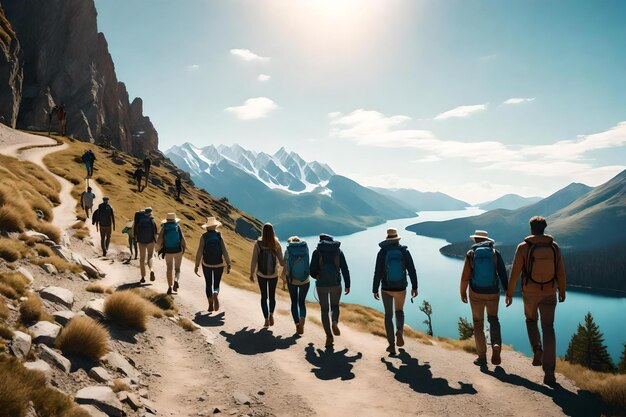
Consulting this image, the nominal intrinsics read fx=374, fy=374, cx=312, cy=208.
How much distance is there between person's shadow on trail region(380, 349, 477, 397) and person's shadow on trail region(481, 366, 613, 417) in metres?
1.28

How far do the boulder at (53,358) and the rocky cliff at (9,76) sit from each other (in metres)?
112

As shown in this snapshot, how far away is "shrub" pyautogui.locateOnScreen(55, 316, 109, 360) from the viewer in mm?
7156

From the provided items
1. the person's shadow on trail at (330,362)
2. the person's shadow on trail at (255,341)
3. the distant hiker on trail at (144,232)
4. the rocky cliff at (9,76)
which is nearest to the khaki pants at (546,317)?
the person's shadow on trail at (330,362)

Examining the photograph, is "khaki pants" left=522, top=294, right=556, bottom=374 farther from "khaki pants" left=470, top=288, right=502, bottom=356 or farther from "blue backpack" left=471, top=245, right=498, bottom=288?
"blue backpack" left=471, top=245, right=498, bottom=288

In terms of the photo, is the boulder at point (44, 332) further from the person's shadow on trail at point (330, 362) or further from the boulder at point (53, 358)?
the person's shadow on trail at point (330, 362)

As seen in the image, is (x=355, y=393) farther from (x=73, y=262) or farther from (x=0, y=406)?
(x=73, y=262)

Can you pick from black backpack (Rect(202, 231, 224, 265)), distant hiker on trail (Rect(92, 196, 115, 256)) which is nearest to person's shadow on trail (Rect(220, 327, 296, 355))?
black backpack (Rect(202, 231, 224, 265))

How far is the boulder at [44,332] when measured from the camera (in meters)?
7.01

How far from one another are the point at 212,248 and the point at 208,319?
8.64 feet

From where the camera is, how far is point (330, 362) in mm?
10594

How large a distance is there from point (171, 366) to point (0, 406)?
4859mm

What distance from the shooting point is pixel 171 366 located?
9.18m

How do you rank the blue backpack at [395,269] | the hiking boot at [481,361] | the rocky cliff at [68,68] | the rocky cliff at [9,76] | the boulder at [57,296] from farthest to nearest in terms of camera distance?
the rocky cliff at [68,68] → the rocky cliff at [9,76] → the blue backpack at [395,269] → the hiking boot at [481,361] → the boulder at [57,296]

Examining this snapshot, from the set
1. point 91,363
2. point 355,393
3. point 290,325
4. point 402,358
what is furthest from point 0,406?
point 290,325
